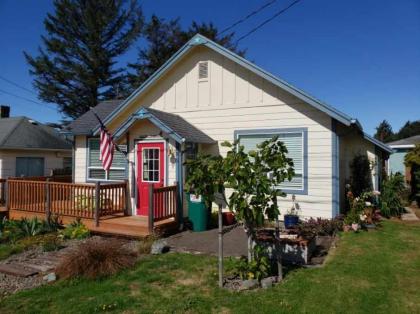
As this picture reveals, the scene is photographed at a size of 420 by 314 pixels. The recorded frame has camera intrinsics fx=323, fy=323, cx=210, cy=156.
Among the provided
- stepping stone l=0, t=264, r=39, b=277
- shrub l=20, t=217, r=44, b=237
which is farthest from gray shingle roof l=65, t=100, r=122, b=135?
stepping stone l=0, t=264, r=39, b=277

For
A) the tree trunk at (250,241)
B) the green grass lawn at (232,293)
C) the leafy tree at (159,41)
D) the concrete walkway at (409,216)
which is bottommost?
the green grass lawn at (232,293)

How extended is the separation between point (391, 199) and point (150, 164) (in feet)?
27.2

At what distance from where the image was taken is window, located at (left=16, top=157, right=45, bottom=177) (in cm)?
1711

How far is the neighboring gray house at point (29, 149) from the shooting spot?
16570mm

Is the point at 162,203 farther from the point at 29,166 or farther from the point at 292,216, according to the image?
the point at 29,166

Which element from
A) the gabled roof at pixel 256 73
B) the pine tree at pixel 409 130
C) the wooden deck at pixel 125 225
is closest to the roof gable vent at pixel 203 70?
the gabled roof at pixel 256 73

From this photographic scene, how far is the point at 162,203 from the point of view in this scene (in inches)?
355

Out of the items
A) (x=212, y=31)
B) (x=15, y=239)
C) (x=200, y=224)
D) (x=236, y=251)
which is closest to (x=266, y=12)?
(x=200, y=224)

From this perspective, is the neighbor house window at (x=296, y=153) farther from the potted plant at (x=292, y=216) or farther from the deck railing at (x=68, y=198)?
the deck railing at (x=68, y=198)

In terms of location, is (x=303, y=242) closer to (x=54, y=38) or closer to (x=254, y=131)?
(x=254, y=131)

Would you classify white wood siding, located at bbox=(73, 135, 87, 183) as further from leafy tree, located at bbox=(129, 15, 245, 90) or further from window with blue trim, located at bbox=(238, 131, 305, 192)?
leafy tree, located at bbox=(129, 15, 245, 90)

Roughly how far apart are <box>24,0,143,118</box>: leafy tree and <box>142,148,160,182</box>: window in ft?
76.0

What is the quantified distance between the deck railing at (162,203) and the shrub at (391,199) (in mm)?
7150

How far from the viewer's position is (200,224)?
9195 mm
